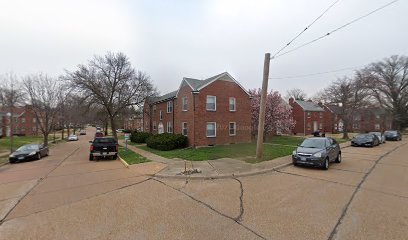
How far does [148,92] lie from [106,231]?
25.0m

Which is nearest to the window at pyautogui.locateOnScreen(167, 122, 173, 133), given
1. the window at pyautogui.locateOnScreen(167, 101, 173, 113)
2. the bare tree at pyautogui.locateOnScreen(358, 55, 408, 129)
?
the window at pyautogui.locateOnScreen(167, 101, 173, 113)

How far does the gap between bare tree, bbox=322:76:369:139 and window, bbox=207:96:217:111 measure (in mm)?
21890

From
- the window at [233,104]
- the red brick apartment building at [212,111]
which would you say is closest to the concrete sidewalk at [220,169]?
the red brick apartment building at [212,111]

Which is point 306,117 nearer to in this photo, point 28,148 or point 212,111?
point 212,111

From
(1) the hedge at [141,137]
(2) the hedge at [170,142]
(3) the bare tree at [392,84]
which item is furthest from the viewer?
(3) the bare tree at [392,84]

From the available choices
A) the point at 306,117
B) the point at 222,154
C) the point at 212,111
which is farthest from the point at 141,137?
the point at 306,117

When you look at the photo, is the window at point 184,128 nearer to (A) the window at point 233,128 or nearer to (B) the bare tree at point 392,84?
(A) the window at point 233,128

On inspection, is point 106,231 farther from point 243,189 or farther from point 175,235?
point 243,189

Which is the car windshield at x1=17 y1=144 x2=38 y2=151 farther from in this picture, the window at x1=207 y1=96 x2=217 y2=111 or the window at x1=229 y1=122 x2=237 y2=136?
the window at x1=229 y1=122 x2=237 y2=136

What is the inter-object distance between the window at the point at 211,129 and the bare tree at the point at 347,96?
22.1 metres

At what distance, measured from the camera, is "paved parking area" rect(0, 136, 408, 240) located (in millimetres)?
4332

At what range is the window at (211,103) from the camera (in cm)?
2005

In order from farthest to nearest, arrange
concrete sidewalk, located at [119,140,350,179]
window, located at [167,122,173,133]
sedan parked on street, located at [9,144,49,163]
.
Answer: window, located at [167,122,173,133]
sedan parked on street, located at [9,144,49,163]
concrete sidewalk, located at [119,140,350,179]

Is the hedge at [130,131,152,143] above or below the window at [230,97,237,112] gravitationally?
below
